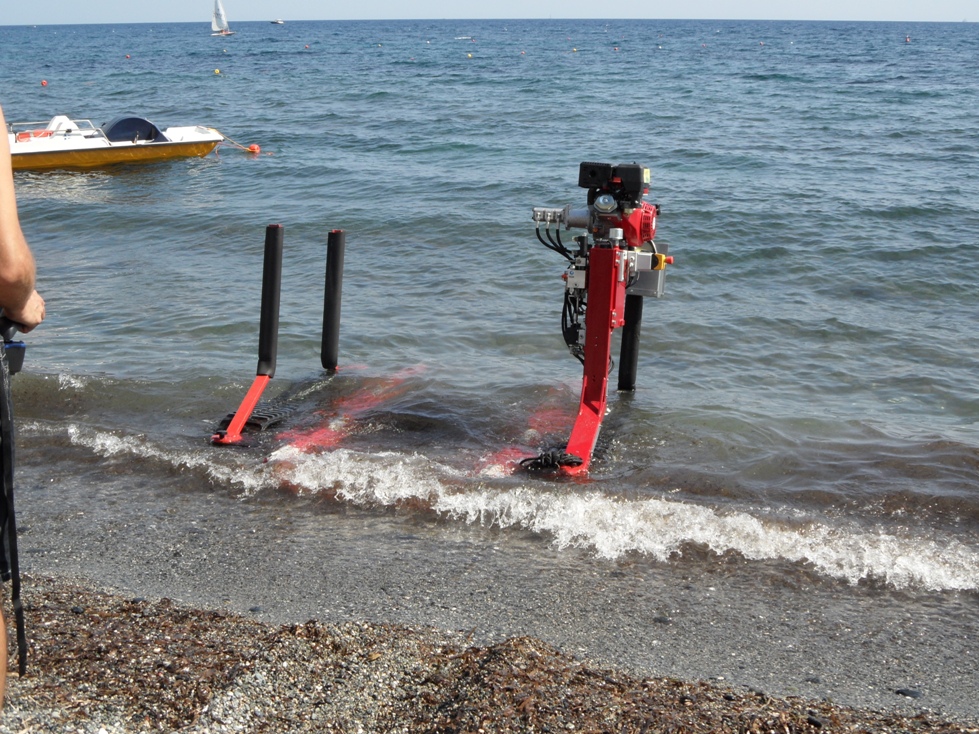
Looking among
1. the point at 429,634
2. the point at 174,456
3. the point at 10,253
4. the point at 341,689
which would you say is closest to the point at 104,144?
the point at 174,456

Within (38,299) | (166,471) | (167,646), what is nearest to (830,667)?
(167,646)

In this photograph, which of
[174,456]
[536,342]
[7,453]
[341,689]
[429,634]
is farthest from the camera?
[536,342]

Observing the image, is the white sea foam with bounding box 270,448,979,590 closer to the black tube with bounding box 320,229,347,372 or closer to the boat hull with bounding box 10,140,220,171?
the black tube with bounding box 320,229,347,372

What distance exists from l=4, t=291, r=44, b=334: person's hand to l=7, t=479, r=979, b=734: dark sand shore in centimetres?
146

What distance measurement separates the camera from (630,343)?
7898 millimetres

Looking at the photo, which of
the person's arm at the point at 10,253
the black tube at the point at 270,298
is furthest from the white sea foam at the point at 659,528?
the person's arm at the point at 10,253

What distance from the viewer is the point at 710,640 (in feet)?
14.9

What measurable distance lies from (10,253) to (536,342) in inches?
320

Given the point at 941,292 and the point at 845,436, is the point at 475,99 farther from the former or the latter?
the point at 845,436

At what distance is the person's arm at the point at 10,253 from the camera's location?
248 centimetres

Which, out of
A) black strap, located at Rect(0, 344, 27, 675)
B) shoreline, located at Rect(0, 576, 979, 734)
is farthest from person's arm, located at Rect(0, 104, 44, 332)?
shoreline, located at Rect(0, 576, 979, 734)

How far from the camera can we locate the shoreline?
351cm

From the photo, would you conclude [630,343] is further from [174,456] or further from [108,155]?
[108,155]

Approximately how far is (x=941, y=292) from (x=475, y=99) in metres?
24.3
